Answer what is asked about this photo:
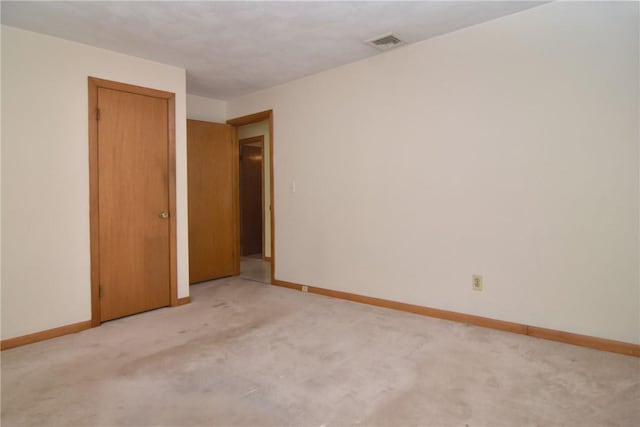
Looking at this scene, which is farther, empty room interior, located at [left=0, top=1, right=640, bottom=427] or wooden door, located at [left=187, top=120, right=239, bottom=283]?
wooden door, located at [left=187, top=120, right=239, bottom=283]

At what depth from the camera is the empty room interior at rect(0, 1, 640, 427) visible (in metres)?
2.16

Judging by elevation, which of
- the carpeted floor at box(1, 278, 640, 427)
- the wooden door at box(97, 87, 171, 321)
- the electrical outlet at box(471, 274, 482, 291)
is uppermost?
the wooden door at box(97, 87, 171, 321)

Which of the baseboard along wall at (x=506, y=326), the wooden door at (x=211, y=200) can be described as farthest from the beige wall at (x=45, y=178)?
the baseboard along wall at (x=506, y=326)

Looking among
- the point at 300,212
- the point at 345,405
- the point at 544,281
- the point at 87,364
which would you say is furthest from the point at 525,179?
the point at 87,364

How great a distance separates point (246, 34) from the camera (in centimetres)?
311

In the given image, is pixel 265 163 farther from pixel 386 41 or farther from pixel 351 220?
pixel 386 41

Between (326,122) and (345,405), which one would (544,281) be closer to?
(345,405)

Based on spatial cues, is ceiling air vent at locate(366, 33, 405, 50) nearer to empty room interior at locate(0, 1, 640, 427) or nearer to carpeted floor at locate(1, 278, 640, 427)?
empty room interior at locate(0, 1, 640, 427)

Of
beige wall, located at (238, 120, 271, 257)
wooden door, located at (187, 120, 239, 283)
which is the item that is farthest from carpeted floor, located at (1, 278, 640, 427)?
beige wall, located at (238, 120, 271, 257)

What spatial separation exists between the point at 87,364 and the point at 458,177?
3087mm

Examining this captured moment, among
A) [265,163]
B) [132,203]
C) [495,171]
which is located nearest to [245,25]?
[132,203]

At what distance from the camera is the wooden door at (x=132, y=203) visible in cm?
339

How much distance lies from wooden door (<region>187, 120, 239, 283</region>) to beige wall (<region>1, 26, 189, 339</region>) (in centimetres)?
147

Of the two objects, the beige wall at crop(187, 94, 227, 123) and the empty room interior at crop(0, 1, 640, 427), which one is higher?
the beige wall at crop(187, 94, 227, 123)
